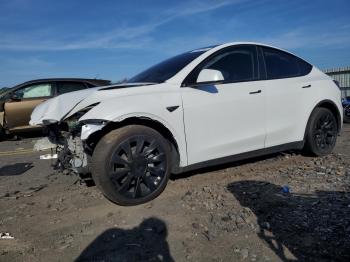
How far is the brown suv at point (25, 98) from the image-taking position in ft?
35.0

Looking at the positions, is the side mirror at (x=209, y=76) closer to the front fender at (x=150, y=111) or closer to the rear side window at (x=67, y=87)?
the front fender at (x=150, y=111)

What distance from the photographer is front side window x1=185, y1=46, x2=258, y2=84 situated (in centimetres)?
514

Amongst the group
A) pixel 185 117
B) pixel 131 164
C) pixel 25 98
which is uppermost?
pixel 25 98

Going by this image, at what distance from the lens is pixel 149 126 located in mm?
4586

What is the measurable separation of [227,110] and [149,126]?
3.34 feet

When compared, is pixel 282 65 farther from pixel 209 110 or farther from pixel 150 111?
pixel 150 111

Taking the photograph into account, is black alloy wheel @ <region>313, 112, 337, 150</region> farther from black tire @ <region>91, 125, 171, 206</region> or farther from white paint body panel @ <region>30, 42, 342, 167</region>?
black tire @ <region>91, 125, 171, 206</region>

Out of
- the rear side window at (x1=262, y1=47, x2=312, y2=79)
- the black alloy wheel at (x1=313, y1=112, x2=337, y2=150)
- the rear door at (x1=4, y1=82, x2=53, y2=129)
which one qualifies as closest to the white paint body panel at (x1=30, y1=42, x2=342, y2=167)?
the rear side window at (x1=262, y1=47, x2=312, y2=79)

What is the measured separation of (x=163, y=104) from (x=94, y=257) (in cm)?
191

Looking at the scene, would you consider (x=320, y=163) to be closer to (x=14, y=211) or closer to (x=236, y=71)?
(x=236, y=71)

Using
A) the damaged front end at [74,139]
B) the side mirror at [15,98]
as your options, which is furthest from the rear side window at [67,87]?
the damaged front end at [74,139]

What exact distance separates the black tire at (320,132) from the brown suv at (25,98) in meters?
7.06

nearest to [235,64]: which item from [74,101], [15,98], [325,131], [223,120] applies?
[223,120]

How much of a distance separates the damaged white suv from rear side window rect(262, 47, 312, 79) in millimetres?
17
